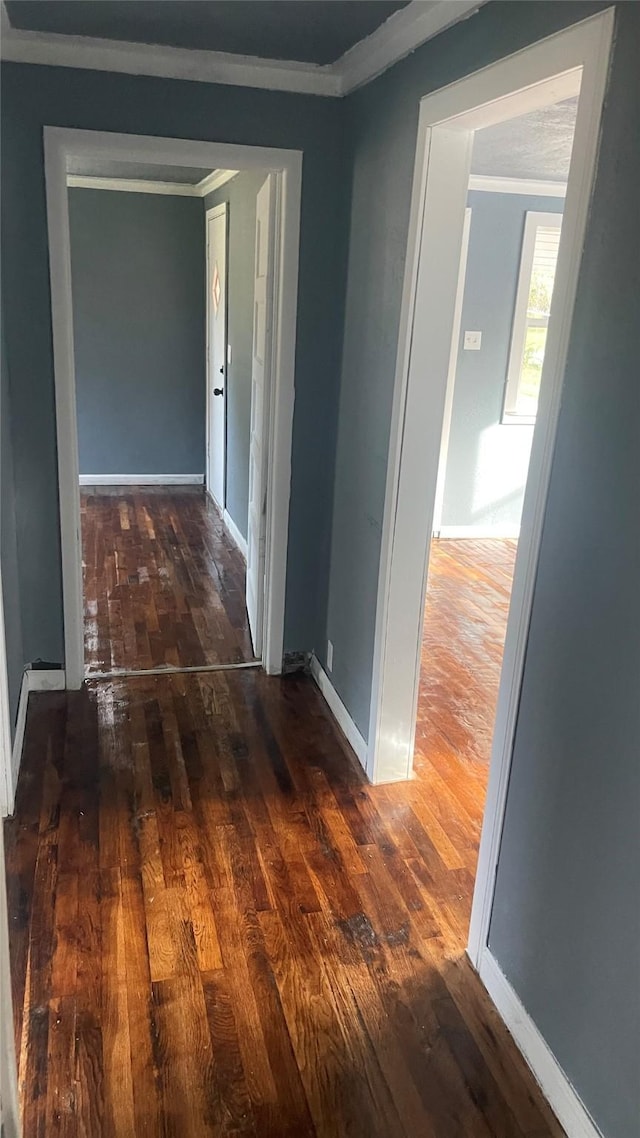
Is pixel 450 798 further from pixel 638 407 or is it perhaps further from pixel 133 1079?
pixel 638 407

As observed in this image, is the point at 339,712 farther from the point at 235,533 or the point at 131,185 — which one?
the point at 131,185

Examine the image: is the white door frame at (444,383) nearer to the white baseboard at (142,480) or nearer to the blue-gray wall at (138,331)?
the blue-gray wall at (138,331)

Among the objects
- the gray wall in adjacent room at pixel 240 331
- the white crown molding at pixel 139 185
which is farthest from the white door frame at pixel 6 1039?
the white crown molding at pixel 139 185

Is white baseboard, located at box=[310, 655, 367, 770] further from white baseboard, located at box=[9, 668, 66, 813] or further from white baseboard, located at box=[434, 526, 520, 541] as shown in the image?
white baseboard, located at box=[434, 526, 520, 541]

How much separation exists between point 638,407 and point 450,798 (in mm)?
1738

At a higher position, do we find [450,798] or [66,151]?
[66,151]

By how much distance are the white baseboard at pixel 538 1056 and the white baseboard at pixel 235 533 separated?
3.34 m

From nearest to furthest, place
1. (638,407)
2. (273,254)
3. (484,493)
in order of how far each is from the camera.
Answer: (638,407) → (273,254) → (484,493)

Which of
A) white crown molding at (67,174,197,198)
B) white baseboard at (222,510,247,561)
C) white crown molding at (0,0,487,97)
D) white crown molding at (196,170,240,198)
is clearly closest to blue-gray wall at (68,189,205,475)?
white crown molding at (67,174,197,198)

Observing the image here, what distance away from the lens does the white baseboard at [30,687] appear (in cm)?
279

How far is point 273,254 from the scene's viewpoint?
314 cm

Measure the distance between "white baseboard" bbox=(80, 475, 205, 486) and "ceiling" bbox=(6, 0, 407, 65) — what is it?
4.38 m

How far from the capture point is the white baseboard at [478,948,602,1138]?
5.25ft

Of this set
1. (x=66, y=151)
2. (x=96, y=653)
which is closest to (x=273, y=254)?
(x=66, y=151)
